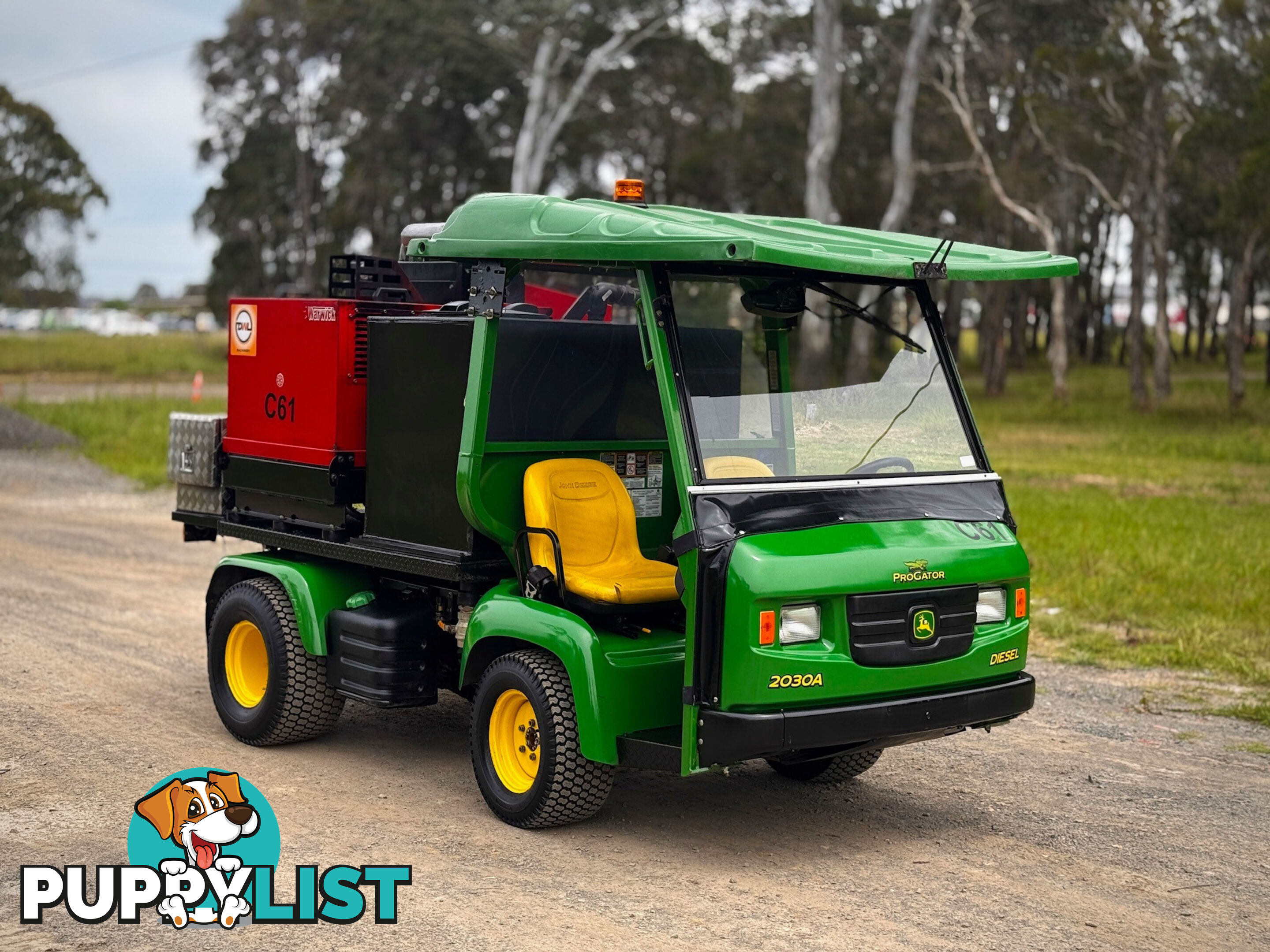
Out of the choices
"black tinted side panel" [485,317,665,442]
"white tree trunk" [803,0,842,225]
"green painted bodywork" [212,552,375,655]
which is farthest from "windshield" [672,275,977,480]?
"white tree trunk" [803,0,842,225]

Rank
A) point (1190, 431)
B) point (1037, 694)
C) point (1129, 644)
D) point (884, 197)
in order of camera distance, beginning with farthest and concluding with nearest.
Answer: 1. point (884, 197)
2. point (1190, 431)
3. point (1129, 644)
4. point (1037, 694)

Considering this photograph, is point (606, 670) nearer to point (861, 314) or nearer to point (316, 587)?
point (861, 314)

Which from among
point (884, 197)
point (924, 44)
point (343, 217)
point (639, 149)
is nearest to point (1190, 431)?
point (924, 44)

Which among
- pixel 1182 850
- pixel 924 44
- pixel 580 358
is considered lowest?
pixel 1182 850

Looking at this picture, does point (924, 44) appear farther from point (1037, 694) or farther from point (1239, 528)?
point (1037, 694)

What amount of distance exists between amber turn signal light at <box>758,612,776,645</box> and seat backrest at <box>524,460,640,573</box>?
1.07 m

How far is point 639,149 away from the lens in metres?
46.5

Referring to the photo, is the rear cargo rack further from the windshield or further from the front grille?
the front grille

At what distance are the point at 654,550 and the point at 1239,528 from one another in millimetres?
10137

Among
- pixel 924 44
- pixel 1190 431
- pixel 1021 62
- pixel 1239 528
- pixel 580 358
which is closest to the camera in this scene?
pixel 580 358

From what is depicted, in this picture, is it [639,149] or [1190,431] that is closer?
[1190,431]

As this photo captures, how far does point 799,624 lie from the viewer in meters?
5.53

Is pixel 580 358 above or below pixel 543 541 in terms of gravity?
above

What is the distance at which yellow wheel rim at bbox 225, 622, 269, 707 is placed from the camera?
7.60m
